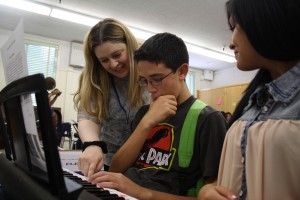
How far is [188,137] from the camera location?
0.95m

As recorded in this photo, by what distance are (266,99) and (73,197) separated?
23.4 inches

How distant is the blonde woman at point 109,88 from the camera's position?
1.24 metres

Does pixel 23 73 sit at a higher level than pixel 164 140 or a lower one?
higher

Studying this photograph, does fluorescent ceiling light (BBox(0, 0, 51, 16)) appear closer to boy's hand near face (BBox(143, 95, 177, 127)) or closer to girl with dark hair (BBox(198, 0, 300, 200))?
boy's hand near face (BBox(143, 95, 177, 127))

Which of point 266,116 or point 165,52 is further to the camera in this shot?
point 165,52

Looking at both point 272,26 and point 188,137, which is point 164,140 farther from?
point 272,26

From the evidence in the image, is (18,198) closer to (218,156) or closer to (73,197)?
(73,197)

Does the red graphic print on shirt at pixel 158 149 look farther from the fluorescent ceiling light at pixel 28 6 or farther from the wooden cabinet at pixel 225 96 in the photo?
the wooden cabinet at pixel 225 96

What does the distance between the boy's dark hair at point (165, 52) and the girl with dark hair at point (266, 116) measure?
0.36 meters

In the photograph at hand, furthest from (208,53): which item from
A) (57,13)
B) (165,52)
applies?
(165,52)

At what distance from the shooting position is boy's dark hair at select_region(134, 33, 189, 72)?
1077 millimetres

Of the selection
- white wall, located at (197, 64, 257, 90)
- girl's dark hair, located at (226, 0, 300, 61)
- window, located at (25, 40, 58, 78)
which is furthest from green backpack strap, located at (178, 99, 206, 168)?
white wall, located at (197, 64, 257, 90)

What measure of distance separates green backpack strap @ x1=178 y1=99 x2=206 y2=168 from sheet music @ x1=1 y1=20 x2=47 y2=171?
1.77 ft

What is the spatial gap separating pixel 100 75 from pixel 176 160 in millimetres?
667
